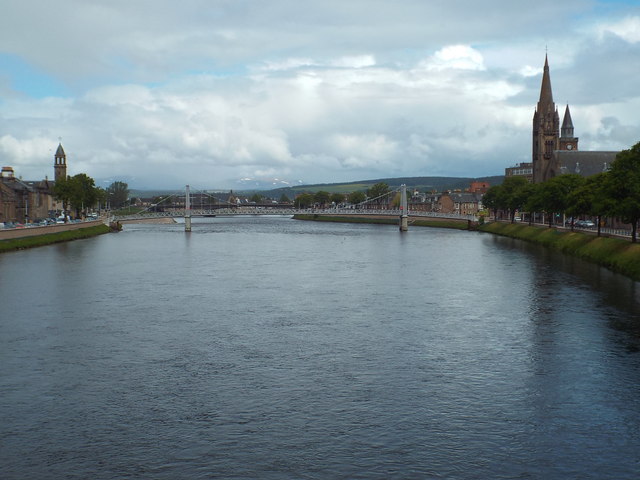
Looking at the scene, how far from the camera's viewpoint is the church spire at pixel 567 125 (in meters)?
182

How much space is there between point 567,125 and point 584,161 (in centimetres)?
4795

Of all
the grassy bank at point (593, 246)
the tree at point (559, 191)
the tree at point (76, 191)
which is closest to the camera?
the grassy bank at point (593, 246)

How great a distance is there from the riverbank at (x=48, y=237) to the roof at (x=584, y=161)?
9259 cm

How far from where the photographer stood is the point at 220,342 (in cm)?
3278

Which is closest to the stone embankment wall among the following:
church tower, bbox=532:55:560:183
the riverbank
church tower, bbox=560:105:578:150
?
the riverbank

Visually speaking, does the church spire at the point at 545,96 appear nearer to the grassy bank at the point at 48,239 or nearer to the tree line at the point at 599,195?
the tree line at the point at 599,195

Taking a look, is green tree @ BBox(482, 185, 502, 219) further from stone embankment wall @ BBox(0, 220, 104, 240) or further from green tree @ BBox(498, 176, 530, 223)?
stone embankment wall @ BBox(0, 220, 104, 240)

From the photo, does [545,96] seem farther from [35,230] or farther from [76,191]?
[35,230]

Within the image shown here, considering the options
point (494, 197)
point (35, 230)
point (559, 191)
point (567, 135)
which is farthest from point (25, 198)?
point (567, 135)

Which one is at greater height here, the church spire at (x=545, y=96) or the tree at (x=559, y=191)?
the church spire at (x=545, y=96)

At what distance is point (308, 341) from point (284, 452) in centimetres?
1327

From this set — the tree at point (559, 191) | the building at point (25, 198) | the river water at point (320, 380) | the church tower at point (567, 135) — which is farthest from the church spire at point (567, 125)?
the river water at point (320, 380)

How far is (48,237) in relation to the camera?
3868 inches

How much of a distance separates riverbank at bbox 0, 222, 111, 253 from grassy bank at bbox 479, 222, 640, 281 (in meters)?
66.6
